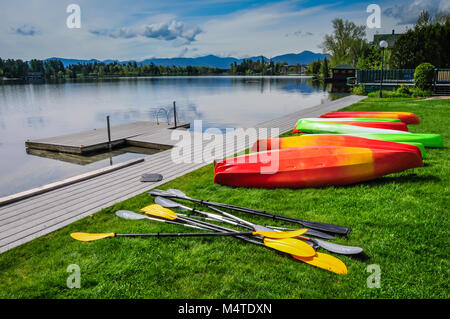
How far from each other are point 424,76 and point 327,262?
937 inches

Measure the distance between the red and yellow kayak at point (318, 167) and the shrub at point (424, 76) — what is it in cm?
2045

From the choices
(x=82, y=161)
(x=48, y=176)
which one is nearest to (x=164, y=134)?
(x=82, y=161)

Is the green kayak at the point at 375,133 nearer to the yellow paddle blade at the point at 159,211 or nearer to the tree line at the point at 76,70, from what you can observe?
the yellow paddle blade at the point at 159,211

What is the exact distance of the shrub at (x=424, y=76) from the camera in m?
21.8

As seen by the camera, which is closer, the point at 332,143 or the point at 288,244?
the point at 288,244

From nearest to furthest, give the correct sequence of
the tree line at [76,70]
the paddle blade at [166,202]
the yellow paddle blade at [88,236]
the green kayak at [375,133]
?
the yellow paddle blade at [88,236] → the paddle blade at [166,202] → the green kayak at [375,133] → the tree line at [76,70]

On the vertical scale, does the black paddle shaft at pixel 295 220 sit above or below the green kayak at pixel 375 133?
below

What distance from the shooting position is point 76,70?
128 m

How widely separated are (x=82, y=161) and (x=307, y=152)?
8.47 metres

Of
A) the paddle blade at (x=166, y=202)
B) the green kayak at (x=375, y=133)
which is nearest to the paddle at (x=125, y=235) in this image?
the paddle blade at (x=166, y=202)

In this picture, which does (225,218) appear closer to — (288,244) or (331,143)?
(288,244)

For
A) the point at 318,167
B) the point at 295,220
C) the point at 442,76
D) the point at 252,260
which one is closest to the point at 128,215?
the point at 252,260

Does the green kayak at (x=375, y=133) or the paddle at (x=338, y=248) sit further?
the green kayak at (x=375, y=133)
